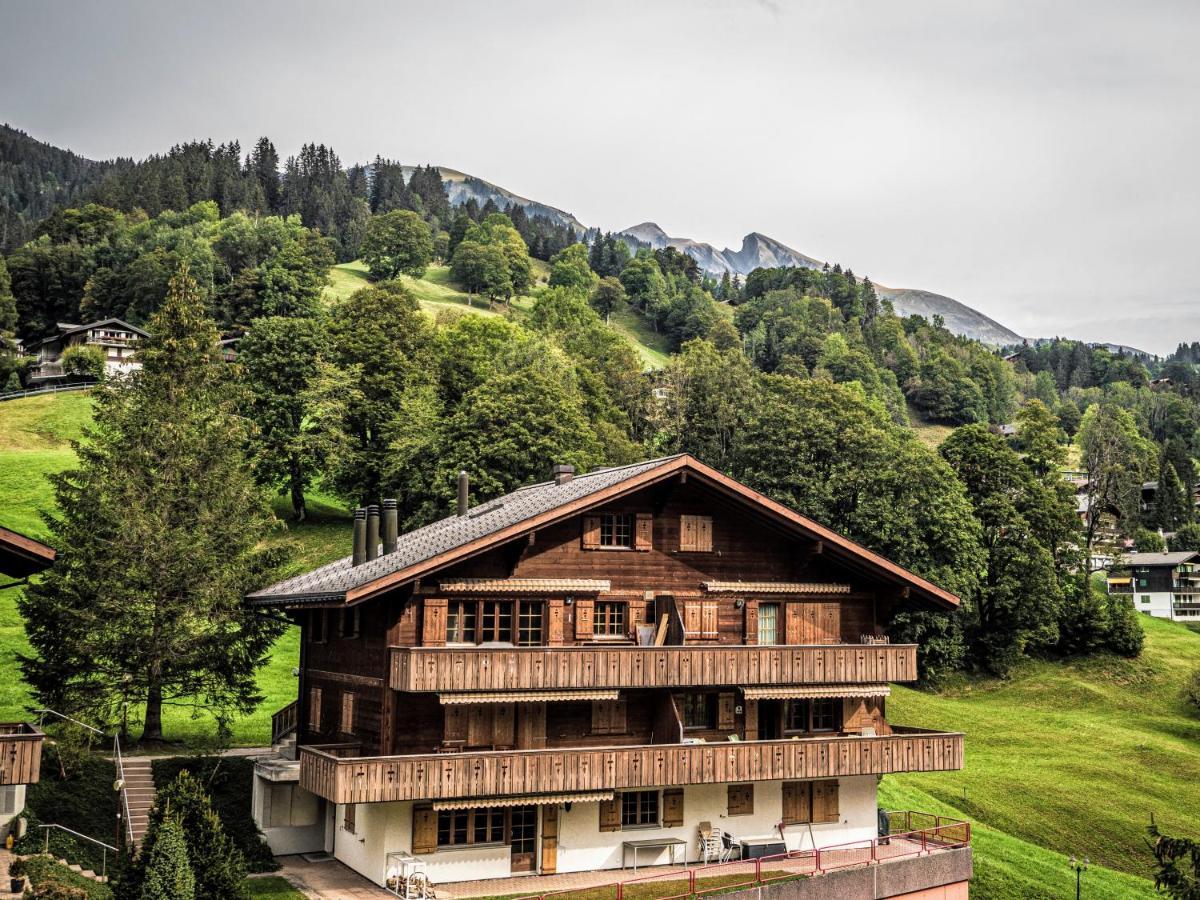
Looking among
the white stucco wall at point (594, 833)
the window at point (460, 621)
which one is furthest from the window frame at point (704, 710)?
the window at point (460, 621)

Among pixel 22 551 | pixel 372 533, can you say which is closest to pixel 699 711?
pixel 372 533

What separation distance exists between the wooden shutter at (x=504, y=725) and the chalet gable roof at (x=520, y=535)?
13.8 feet

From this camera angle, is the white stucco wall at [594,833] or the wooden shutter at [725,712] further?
the wooden shutter at [725,712]

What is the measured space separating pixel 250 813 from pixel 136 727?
10.3 metres

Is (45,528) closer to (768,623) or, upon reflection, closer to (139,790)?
(139,790)

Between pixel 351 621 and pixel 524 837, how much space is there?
7476 millimetres

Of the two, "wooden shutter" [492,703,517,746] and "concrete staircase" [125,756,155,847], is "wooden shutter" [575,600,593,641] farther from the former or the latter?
"concrete staircase" [125,756,155,847]

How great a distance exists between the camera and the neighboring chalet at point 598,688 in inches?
1235

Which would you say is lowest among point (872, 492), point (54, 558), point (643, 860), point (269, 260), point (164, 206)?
point (643, 860)

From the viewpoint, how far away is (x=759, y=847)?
113ft

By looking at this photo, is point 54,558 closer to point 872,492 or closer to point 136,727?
point 136,727

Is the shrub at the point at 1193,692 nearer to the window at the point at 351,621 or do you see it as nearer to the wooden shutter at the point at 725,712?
the wooden shutter at the point at 725,712

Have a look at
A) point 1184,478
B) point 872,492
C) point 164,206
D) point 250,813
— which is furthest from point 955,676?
point 164,206

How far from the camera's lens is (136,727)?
142ft
